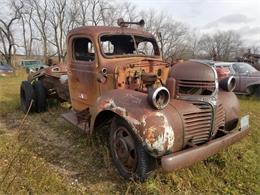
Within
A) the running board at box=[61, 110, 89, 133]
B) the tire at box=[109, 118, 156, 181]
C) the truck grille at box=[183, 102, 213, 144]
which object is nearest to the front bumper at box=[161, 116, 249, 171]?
the truck grille at box=[183, 102, 213, 144]

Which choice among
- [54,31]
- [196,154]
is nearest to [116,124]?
[196,154]

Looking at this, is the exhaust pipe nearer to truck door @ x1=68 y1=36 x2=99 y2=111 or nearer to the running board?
truck door @ x1=68 y1=36 x2=99 y2=111

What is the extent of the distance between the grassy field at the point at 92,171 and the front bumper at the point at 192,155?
46 cm

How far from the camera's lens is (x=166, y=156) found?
3.20m

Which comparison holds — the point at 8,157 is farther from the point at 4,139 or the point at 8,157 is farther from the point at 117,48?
the point at 117,48

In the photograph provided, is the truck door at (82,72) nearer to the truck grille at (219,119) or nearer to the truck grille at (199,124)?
the truck grille at (199,124)

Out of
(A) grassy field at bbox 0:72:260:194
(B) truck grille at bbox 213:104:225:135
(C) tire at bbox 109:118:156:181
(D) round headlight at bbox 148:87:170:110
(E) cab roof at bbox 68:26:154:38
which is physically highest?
(E) cab roof at bbox 68:26:154:38

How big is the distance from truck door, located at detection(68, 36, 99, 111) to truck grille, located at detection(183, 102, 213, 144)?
177cm

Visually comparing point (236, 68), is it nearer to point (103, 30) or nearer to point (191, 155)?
point (103, 30)

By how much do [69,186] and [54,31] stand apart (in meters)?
42.8

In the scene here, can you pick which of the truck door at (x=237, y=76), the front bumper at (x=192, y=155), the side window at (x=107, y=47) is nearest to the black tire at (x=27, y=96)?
the side window at (x=107, y=47)

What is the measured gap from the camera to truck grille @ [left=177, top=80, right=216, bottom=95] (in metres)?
3.96

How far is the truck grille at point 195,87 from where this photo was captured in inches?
156

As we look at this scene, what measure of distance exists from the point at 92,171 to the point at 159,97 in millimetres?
1500
